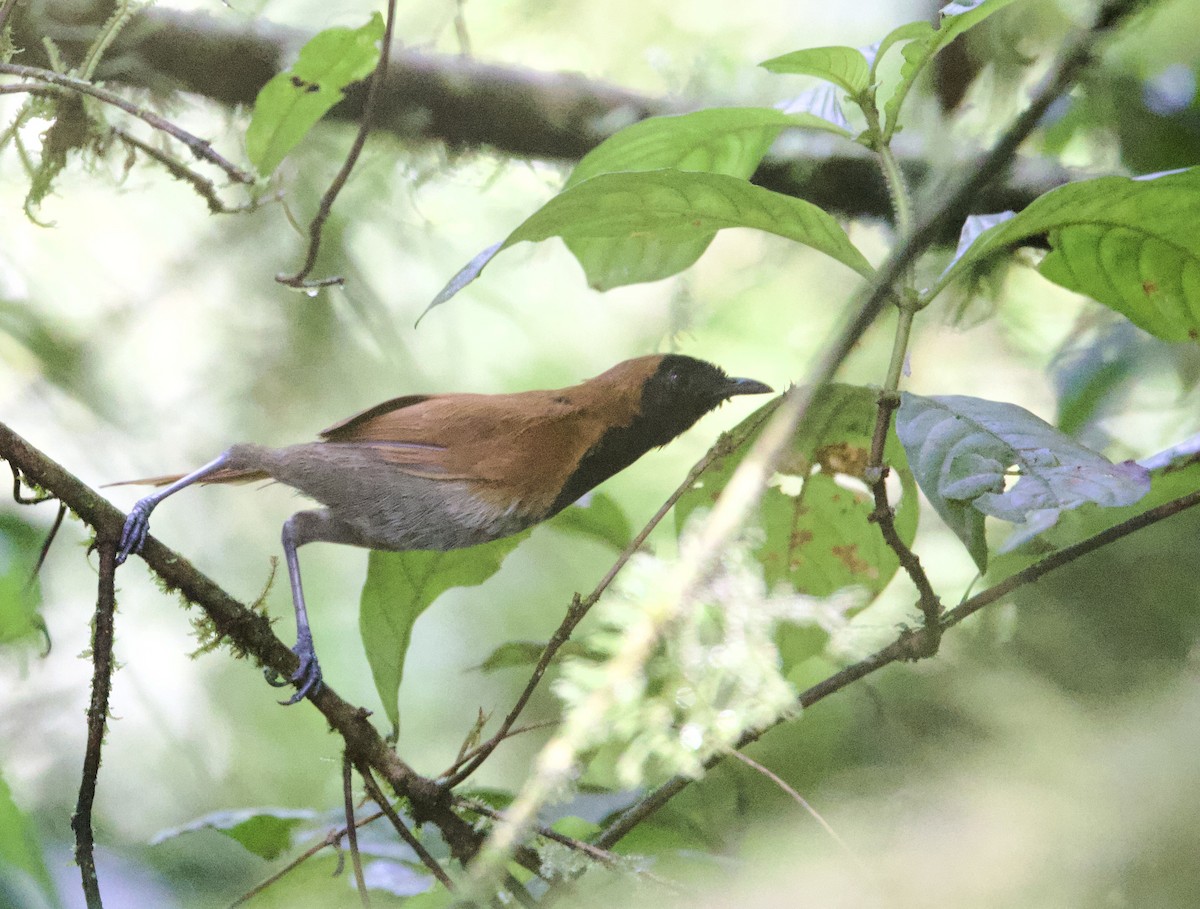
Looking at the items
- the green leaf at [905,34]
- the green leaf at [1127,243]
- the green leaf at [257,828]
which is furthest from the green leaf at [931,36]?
the green leaf at [257,828]

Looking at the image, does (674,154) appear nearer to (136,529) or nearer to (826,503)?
(826,503)

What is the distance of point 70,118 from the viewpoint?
708 mm

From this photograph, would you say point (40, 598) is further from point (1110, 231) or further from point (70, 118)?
point (1110, 231)

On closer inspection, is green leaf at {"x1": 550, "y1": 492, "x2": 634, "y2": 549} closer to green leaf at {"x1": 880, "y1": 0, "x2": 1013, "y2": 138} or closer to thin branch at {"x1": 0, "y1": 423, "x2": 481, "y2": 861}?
thin branch at {"x1": 0, "y1": 423, "x2": 481, "y2": 861}

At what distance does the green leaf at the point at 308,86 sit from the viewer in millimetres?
645

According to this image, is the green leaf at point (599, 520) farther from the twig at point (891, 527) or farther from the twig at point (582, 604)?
the twig at point (891, 527)

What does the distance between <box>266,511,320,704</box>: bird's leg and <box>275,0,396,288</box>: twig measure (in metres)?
0.20

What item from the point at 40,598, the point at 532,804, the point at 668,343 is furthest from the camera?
the point at 668,343

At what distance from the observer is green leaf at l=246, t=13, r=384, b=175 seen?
65cm

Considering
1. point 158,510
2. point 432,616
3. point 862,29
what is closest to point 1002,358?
point 862,29

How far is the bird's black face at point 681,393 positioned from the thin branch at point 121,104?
0.34m

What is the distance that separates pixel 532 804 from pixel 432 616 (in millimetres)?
318

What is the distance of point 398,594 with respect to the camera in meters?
0.67

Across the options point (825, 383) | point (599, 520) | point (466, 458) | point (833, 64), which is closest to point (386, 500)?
point (466, 458)
